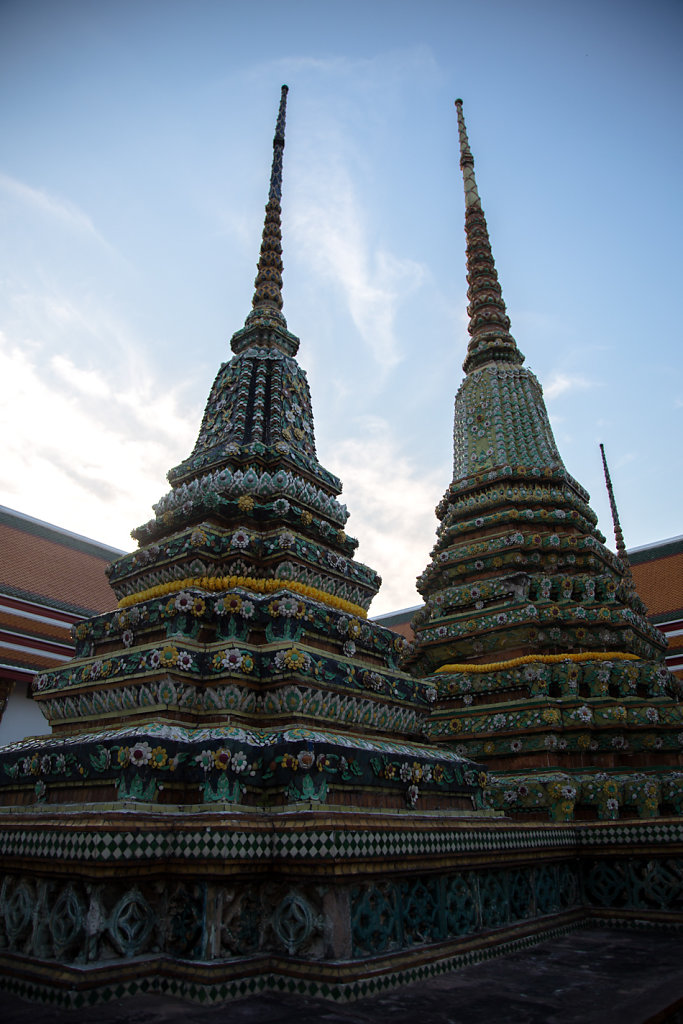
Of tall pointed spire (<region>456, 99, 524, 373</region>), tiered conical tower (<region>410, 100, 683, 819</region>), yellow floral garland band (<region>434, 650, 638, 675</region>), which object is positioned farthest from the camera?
tall pointed spire (<region>456, 99, 524, 373</region>)

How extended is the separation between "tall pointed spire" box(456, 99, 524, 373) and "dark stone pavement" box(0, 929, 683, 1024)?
39.2 feet

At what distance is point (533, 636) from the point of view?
32.6 feet

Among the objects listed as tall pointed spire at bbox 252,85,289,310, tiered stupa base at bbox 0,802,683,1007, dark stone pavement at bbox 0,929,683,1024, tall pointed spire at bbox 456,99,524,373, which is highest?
tall pointed spire at bbox 456,99,524,373

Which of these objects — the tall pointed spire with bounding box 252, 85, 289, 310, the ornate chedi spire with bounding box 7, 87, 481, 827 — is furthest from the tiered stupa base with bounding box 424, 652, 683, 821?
the tall pointed spire with bounding box 252, 85, 289, 310

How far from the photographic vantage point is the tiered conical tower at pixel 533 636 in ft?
28.8

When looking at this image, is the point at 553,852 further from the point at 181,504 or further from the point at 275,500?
the point at 181,504

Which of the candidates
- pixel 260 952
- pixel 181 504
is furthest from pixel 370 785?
pixel 181 504

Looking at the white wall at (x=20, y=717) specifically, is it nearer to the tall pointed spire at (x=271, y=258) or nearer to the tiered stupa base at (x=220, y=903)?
the tall pointed spire at (x=271, y=258)

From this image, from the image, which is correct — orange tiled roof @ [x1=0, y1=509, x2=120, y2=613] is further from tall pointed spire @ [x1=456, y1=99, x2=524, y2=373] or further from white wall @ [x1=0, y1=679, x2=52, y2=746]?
tall pointed spire @ [x1=456, y1=99, x2=524, y2=373]

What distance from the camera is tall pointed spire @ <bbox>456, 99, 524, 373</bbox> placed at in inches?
581

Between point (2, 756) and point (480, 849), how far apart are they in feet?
13.6

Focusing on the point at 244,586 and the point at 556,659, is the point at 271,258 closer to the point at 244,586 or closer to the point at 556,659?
the point at 244,586

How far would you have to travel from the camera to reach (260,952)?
4.21m

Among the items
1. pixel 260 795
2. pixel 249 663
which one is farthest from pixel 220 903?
pixel 249 663
